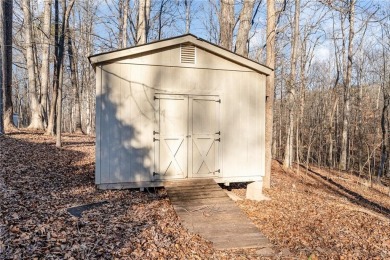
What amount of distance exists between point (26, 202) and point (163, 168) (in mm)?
3038

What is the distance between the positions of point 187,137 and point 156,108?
110 centimetres

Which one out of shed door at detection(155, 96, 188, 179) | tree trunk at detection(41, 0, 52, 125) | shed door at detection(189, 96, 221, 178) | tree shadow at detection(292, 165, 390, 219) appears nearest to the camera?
shed door at detection(155, 96, 188, 179)

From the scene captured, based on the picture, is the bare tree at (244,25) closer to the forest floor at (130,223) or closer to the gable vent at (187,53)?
the gable vent at (187,53)

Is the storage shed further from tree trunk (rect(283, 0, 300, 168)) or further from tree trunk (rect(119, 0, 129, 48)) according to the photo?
tree trunk (rect(119, 0, 129, 48))

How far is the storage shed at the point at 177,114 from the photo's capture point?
22.1 feet

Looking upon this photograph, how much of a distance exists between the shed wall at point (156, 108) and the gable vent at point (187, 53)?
0.36ft

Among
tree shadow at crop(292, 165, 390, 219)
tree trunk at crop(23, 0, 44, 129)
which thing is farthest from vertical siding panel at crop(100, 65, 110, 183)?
tree trunk at crop(23, 0, 44, 129)

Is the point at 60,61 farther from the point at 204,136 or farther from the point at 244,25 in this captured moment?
the point at 204,136

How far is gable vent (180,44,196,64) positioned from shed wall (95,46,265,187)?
11cm

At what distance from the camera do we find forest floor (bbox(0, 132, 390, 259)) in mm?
4129

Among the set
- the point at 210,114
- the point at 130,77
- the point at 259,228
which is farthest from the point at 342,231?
the point at 130,77

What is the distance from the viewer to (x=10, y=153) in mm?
8859

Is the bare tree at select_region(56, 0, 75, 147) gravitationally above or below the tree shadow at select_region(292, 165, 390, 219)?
above

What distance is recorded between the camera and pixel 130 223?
17.1ft
